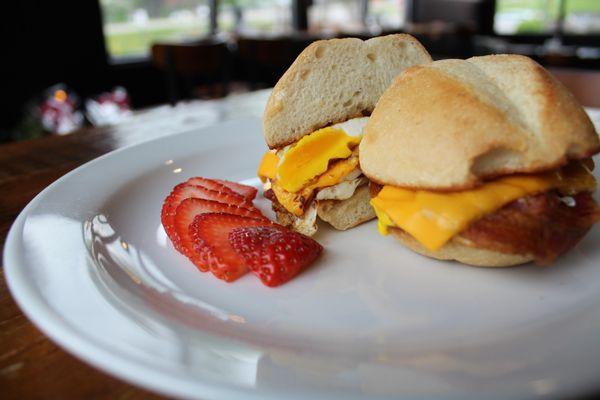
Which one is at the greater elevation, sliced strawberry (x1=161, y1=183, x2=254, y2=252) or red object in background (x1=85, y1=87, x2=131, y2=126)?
sliced strawberry (x1=161, y1=183, x2=254, y2=252)

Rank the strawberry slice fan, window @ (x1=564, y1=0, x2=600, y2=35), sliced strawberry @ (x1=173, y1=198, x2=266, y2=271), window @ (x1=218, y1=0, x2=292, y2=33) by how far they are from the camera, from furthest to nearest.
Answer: window @ (x1=564, y1=0, x2=600, y2=35) → window @ (x1=218, y1=0, x2=292, y2=33) → sliced strawberry @ (x1=173, y1=198, x2=266, y2=271) → the strawberry slice fan

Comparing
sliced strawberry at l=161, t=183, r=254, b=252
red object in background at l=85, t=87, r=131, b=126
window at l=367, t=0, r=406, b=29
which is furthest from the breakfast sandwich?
window at l=367, t=0, r=406, b=29

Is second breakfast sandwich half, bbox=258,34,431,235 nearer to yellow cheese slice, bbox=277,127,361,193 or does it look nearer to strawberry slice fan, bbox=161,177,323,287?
yellow cheese slice, bbox=277,127,361,193

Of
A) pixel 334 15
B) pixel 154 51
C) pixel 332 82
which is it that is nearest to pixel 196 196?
pixel 332 82

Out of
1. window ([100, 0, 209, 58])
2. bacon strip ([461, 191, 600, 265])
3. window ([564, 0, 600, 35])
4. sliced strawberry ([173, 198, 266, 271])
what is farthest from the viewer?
window ([564, 0, 600, 35])

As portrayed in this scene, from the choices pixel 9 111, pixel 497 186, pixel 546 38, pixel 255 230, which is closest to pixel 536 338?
pixel 497 186

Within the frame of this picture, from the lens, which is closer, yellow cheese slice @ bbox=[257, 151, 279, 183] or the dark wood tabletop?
the dark wood tabletop
